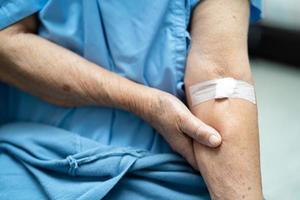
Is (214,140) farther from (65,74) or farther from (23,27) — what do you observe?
(23,27)

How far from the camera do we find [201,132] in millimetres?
885

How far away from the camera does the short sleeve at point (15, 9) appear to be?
3.09 ft

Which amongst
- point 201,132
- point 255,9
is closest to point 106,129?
point 201,132

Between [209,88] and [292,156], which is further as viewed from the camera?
[292,156]

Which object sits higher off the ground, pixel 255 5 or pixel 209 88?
pixel 255 5

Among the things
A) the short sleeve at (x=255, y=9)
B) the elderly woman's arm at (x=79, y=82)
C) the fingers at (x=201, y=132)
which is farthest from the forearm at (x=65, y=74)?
the short sleeve at (x=255, y=9)

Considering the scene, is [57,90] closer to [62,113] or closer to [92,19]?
[62,113]

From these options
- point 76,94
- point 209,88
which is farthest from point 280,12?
point 76,94

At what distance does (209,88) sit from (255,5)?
0.94ft

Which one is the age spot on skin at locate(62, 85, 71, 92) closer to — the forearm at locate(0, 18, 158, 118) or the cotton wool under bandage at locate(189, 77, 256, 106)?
the forearm at locate(0, 18, 158, 118)

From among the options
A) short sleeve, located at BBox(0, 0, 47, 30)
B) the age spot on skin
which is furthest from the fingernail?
short sleeve, located at BBox(0, 0, 47, 30)

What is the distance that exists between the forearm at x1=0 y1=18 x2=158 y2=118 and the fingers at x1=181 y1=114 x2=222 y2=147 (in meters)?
0.11

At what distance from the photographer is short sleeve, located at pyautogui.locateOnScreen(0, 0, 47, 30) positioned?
94 centimetres

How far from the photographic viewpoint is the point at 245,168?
2.94 feet
